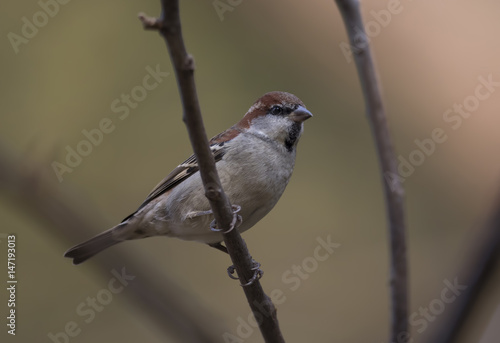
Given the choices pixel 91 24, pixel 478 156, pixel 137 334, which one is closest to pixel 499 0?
pixel 478 156

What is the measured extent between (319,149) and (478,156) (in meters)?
1.29

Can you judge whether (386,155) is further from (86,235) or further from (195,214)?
(195,214)

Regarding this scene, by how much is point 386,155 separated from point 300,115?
2460 mm

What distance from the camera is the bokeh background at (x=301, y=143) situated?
4219 mm

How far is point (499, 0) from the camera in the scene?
14.1ft

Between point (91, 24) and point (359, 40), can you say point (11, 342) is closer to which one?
point (91, 24)

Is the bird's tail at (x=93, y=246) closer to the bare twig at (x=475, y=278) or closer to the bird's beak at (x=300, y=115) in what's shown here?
the bird's beak at (x=300, y=115)

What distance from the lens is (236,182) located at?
309 cm

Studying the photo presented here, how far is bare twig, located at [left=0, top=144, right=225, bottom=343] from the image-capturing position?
5.84 feet

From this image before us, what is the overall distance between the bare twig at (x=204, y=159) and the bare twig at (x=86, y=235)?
206 mm

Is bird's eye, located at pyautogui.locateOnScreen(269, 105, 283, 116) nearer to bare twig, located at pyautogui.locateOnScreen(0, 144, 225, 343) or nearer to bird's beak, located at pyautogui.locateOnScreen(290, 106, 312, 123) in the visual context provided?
bird's beak, located at pyautogui.locateOnScreen(290, 106, 312, 123)

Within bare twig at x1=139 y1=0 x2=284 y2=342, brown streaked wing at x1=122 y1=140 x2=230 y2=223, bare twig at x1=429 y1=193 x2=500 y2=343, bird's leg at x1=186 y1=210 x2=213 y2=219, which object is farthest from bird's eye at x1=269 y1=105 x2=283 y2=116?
bare twig at x1=429 y1=193 x2=500 y2=343

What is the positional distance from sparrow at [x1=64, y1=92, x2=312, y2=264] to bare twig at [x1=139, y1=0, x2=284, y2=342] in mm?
760

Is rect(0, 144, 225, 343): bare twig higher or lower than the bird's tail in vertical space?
higher
